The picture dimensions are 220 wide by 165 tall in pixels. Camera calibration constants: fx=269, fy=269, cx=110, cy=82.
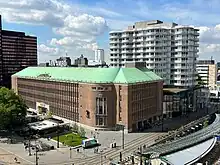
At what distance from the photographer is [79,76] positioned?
343 ft

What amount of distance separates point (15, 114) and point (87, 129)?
82.4 ft

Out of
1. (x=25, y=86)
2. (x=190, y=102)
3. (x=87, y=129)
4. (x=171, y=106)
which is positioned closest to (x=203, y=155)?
(x=87, y=129)

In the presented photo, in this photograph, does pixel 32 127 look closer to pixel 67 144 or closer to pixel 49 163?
pixel 67 144

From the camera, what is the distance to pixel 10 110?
8788 centimetres

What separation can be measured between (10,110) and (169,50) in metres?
80.8

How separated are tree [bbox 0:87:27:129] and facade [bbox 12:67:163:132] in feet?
62.3

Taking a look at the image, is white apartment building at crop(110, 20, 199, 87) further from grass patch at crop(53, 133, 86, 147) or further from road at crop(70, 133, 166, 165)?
grass patch at crop(53, 133, 86, 147)

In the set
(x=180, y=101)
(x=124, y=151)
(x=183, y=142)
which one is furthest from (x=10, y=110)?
(x=180, y=101)

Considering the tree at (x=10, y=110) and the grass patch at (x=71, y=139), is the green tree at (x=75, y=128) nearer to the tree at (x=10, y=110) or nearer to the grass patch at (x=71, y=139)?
the grass patch at (x=71, y=139)

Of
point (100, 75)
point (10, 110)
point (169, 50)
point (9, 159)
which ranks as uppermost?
point (169, 50)

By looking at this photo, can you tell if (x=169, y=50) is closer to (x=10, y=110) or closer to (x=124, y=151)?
(x=124, y=151)

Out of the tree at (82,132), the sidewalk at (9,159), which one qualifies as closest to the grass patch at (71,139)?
the tree at (82,132)

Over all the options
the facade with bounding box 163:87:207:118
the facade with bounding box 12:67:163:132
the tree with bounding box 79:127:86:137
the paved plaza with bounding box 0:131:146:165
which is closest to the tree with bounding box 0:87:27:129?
the paved plaza with bounding box 0:131:146:165

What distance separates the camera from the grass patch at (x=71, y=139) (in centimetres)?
8086
